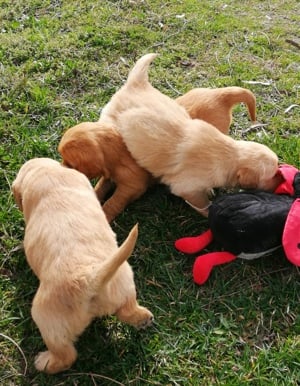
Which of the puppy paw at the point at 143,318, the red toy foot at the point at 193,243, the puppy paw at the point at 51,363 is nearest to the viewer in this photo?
the puppy paw at the point at 51,363

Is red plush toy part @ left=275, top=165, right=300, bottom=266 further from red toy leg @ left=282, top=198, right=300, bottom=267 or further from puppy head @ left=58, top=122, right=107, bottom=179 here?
puppy head @ left=58, top=122, right=107, bottom=179

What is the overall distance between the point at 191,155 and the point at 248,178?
40 centimetres

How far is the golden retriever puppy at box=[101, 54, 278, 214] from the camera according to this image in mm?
3490

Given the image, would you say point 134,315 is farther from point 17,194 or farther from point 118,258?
point 17,194

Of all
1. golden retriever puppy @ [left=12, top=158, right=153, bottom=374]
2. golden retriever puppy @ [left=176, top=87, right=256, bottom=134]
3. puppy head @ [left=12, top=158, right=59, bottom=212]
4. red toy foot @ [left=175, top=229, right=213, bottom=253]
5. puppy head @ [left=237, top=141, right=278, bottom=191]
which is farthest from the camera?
golden retriever puppy @ [left=176, top=87, right=256, bottom=134]

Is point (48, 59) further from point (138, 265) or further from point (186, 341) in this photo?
point (186, 341)

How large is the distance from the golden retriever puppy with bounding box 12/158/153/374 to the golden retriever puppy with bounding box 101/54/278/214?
2.35 ft

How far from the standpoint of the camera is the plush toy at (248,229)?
3121mm

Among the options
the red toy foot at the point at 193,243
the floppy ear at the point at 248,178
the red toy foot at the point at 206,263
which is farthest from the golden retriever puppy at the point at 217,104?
the red toy foot at the point at 206,263

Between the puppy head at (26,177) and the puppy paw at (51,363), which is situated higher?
the puppy head at (26,177)

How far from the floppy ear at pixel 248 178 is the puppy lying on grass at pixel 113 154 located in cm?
54

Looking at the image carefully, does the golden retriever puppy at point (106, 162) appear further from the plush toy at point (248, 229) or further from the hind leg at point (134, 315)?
the hind leg at point (134, 315)

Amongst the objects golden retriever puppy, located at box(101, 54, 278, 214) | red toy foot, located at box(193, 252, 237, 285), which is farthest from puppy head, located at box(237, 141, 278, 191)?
red toy foot, located at box(193, 252, 237, 285)

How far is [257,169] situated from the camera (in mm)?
3482
